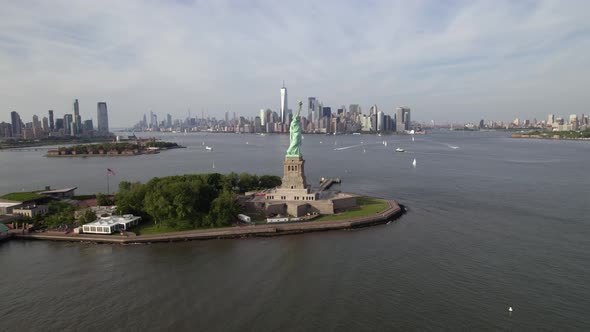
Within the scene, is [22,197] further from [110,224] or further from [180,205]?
[180,205]

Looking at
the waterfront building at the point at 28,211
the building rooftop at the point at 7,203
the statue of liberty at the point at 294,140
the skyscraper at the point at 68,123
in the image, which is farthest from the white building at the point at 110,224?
the skyscraper at the point at 68,123

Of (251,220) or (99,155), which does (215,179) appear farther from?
(99,155)

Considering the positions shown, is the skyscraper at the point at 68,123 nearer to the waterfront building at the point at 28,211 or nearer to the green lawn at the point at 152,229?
the waterfront building at the point at 28,211

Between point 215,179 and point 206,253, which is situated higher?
point 215,179

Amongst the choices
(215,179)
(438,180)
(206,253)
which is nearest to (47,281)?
(206,253)

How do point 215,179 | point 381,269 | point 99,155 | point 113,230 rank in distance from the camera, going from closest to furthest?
point 381,269, point 113,230, point 215,179, point 99,155

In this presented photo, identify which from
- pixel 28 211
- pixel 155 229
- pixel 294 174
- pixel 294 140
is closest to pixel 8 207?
pixel 28 211
